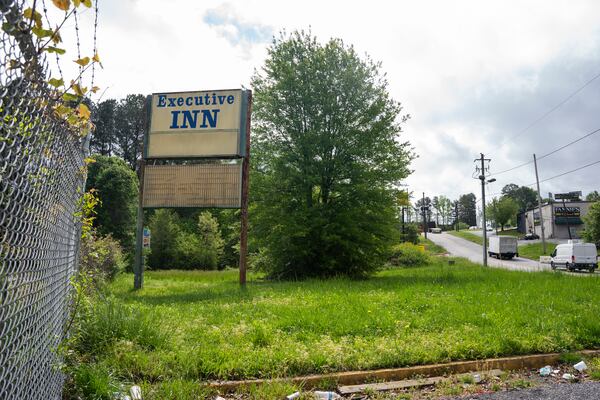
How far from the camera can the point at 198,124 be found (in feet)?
43.2

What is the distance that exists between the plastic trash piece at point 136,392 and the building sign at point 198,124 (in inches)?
380

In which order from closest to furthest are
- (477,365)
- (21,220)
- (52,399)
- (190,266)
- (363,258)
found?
(21,220) → (52,399) → (477,365) → (363,258) → (190,266)

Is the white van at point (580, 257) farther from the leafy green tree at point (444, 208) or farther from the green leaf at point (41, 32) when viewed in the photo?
the leafy green tree at point (444, 208)

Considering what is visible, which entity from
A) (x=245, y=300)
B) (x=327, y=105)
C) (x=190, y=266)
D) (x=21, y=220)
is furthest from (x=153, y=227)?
(x=21, y=220)

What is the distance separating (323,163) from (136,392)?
14.9 metres

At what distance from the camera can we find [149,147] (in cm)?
1338

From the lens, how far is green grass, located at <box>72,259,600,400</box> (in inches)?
177

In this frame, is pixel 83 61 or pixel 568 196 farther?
pixel 568 196

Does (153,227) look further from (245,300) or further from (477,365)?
(477,365)

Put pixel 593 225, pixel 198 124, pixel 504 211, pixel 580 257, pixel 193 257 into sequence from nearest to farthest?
pixel 198 124 < pixel 580 257 < pixel 193 257 < pixel 593 225 < pixel 504 211

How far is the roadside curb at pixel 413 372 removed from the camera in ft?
14.0

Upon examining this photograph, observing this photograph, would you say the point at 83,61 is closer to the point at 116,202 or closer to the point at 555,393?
the point at 555,393

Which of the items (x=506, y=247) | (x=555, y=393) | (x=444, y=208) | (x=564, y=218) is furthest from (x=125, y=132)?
(x=444, y=208)

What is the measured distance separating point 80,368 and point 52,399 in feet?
2.75
